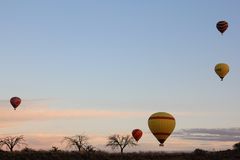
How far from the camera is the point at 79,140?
136 metres

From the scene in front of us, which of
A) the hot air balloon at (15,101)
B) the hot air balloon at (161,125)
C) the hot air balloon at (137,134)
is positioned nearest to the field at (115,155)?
the hot air balloon at (137,134)

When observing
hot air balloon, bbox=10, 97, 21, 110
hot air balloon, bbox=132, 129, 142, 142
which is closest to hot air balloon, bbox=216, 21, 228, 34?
hot air balloon, bbox=132, 129, 142, 142

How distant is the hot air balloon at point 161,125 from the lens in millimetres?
72438

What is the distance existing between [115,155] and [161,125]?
24.6 meters

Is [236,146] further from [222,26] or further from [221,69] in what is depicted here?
[222,26]

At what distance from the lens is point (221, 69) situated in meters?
88.9

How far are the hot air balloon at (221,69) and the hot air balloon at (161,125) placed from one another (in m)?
18.2

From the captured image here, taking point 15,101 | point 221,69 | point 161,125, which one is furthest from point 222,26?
point 15,101

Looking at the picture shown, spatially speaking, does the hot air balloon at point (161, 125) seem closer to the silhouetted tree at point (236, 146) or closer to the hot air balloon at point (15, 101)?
the hot air balloon at point (15, 101)

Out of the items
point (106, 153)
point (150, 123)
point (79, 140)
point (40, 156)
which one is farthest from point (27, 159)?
point (79, 140)

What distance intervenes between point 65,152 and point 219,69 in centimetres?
2862

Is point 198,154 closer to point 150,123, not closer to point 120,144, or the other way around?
point 150,123

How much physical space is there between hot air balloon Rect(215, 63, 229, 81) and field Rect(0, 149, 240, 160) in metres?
15.9

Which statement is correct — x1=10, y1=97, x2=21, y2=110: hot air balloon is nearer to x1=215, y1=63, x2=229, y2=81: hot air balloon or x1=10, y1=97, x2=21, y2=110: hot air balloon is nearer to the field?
the field
